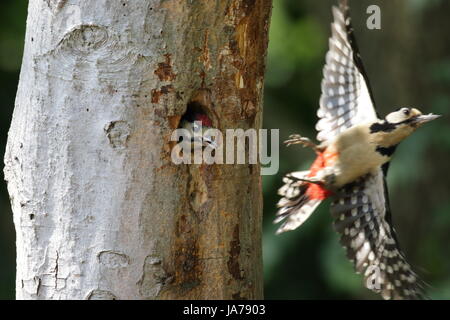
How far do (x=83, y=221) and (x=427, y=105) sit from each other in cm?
396

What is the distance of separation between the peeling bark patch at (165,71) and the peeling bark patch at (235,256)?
1.77 ft

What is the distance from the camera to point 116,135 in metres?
2.38

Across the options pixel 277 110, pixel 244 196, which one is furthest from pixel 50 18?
pixel 277 110

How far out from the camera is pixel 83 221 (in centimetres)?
238

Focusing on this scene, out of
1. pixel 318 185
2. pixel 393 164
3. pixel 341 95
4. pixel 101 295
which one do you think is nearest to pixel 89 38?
pixel 101 295

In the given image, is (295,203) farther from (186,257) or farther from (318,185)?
(186,257)

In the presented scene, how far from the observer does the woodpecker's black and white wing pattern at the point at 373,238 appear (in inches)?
141

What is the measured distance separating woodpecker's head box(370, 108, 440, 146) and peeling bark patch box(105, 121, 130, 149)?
1.76 m

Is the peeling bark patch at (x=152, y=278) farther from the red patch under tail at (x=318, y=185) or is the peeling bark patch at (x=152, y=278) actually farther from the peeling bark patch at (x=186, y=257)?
the red patch under tail at (x=318, y=185)

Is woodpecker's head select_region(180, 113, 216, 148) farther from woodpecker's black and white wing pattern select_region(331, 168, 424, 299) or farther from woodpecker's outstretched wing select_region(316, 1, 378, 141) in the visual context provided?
woodpecker's outstretched wing select_region(316, 1, 378, 141)

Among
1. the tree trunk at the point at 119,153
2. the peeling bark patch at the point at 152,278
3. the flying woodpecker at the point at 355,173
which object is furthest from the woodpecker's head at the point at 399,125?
the peeling bark patch at the point at 152,278

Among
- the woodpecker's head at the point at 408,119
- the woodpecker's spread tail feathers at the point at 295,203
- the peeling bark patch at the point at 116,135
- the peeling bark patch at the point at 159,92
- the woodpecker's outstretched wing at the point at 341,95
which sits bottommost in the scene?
the woodpecker's spread tail feathers at the point at 295,203
